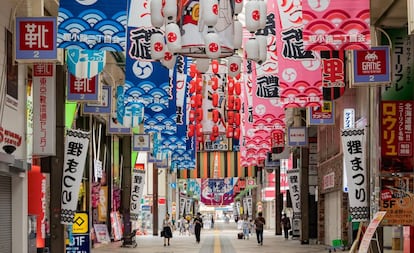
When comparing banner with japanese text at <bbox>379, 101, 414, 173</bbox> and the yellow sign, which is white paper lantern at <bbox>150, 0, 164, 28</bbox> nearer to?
the yellow sign

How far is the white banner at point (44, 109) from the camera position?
1727 cm

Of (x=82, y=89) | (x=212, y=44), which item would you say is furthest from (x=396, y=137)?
(x=212, y=44)

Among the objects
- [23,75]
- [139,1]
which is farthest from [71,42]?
[23,75]

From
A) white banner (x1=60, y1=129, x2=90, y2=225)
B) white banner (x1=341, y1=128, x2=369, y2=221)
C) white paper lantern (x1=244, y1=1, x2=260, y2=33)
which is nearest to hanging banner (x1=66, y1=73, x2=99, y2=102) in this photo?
white banner (x1=60, y1=129, x2=90, y2=225)

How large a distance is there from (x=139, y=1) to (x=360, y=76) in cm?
418

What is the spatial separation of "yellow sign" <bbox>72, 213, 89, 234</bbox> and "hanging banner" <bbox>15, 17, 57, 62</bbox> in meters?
3.80

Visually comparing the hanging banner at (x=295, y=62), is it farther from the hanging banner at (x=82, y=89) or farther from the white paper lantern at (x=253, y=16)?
the hanging banner at (x=82, y=89)

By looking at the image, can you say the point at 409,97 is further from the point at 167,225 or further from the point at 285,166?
the point at 285,166

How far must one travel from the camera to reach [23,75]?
695 inches

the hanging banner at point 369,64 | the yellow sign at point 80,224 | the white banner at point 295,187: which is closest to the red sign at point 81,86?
the yellow sign at point 80,224

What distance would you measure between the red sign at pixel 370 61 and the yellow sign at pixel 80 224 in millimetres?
5901

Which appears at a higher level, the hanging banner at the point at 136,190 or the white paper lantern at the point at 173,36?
the white paper lantern at the point at 173,36

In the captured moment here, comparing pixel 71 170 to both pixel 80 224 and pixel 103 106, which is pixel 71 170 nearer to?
pixel 80 224


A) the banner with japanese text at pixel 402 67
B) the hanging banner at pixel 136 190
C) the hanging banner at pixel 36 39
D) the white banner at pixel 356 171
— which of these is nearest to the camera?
the hanging banner at pixel 36 39
